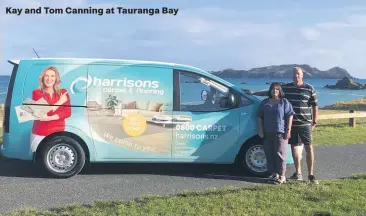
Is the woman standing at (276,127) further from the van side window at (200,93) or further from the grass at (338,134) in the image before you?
the grass at (338,134)

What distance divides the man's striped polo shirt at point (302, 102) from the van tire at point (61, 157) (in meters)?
3.45

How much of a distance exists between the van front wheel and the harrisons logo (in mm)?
1724

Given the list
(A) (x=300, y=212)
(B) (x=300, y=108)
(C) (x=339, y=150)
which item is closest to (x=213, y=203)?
(A) (x=300, y=212)

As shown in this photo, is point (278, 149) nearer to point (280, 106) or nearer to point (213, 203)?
point (280, 106)

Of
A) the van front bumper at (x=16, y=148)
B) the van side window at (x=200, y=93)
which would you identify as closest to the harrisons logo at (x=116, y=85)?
the van side window at (x=200, y=93)

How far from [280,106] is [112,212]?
3078mm

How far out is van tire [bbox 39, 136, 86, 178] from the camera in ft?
24.3

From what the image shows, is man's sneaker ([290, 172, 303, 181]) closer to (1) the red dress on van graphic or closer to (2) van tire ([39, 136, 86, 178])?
(2) van tire ([39, 136, 86, 178])

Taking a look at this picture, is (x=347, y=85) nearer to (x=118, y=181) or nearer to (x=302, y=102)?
(x=302, y=102)

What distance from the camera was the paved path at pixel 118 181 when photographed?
6272mm

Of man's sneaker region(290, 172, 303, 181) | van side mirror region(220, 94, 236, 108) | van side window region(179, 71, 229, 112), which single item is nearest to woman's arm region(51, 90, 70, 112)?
van side window region(179, 71, 229, 112)

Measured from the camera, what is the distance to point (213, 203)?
5770 mm

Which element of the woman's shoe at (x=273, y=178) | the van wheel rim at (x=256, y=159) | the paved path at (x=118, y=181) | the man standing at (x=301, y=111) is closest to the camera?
the paved path at (x=118, y=181)

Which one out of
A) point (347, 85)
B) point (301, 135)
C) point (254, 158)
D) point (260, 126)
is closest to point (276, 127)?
point (260, 126)
